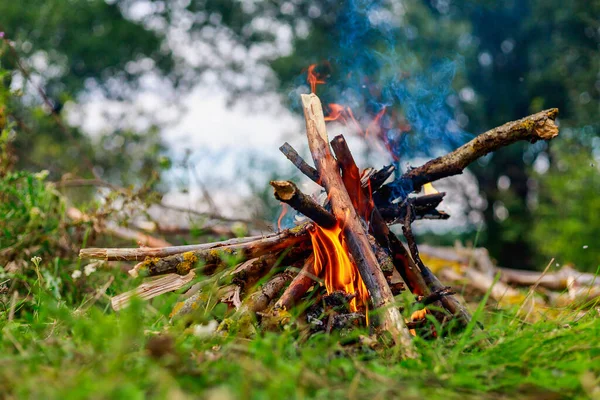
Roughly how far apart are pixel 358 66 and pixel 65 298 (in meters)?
2.69

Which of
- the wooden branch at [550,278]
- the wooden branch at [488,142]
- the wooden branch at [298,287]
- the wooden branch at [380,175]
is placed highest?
the wooden branch at [488,142]

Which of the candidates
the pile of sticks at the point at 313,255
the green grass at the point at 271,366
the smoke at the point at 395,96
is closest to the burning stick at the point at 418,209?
the pile of sticks at the point at 313,255

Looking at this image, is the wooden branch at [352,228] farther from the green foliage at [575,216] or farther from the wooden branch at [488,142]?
the green foliage at [575,216]

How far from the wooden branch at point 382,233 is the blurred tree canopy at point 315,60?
6.75 metres

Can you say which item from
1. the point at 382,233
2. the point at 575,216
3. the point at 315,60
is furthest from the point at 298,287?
the point at 315,60

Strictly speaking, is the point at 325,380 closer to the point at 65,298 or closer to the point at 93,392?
the point at 93,392

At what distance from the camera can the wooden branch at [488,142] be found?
2625mm

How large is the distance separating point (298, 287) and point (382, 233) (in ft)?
1.73

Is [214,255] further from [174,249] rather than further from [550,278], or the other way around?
[550,278]

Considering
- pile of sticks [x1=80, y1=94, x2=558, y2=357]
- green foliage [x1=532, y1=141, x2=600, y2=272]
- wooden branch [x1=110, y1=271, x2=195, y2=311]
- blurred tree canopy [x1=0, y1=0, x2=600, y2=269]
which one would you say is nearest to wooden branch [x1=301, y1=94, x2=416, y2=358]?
pile of sticks [x1=80, y1=94, x2=558, y2=357]

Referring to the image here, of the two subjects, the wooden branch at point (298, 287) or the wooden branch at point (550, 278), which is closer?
the wooden branch at point (298, 287)

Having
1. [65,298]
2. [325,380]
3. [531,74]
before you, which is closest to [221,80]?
[531,74]

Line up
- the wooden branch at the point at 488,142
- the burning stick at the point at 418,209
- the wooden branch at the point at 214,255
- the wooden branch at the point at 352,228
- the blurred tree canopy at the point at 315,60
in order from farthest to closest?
1. the blurred tree canopy at the point at 315,60
2. the burning stick at the point at 418,209
3. the wooden branch at the point at 488,142
4. the wooden branch at the point at 214,255
5. the wooden branch at the point at 352,228

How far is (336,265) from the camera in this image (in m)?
2.72
